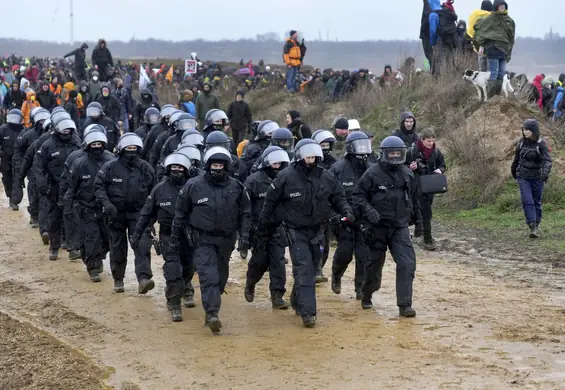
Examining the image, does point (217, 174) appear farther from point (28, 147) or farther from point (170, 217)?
point (28, 147)

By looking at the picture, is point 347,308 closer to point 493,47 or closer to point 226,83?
point 493,47

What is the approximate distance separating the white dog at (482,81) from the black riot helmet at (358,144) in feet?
28.4

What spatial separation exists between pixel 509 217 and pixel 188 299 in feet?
23.5

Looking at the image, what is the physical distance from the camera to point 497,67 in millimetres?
21516

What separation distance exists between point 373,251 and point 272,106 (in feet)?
66.1

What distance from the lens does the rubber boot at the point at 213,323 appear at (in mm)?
11586

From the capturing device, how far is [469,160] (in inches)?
810

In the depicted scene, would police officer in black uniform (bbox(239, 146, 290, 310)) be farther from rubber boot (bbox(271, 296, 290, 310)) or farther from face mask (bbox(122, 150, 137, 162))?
face mask (bbox(122, 150, 137, 162))

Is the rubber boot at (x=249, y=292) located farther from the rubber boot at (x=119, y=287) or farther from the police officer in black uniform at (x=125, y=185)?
the rubber boot at (x=119, y=287)

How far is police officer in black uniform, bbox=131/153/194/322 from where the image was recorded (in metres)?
12.4

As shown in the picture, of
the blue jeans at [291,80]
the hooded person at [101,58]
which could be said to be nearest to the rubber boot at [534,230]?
the blue jeans at [291,80]

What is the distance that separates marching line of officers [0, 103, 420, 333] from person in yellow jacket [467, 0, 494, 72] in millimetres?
7740

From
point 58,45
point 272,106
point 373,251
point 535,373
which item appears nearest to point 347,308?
point 373,251

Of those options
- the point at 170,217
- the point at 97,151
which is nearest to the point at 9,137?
the point at 97,151
